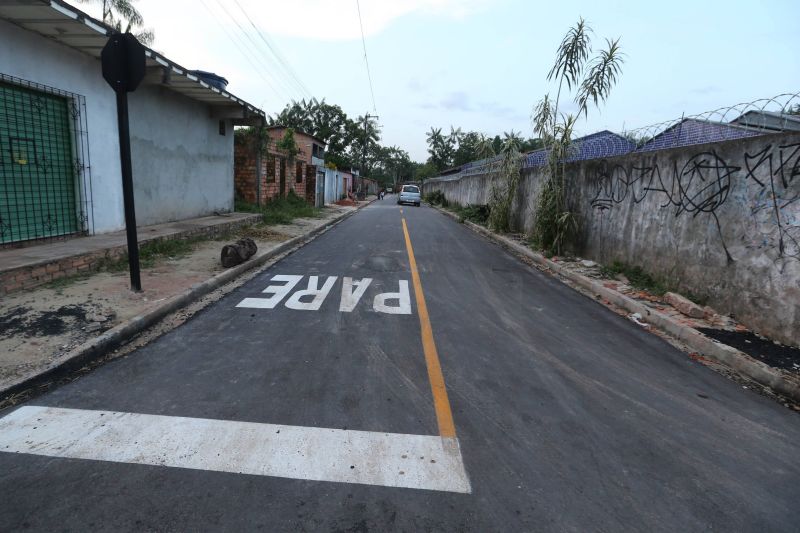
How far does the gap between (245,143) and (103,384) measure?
14632 millimetres

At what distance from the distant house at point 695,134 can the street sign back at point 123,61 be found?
7347 mm

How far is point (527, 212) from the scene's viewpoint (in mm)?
14273

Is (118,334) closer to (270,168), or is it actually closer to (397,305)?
(397,305)

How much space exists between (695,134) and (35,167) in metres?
10.7

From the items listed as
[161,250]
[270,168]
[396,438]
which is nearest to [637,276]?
[396,438]

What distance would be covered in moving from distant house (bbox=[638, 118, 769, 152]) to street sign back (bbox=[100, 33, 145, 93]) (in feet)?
24.1

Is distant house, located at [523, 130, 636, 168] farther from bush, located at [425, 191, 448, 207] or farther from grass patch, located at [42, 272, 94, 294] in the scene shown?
bush, located at [425, 191, 448, 207]

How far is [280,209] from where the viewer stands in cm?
1830

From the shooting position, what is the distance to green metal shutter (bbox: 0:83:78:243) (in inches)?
269

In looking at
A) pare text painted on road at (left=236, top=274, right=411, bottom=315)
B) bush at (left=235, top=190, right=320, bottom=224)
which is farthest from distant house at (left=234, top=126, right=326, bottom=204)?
pare text painted on road at (left=236, top=274, right=411, bottom=315)

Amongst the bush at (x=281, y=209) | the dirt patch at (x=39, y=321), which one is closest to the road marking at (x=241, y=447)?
the dirt patch at (x=39, y=321)

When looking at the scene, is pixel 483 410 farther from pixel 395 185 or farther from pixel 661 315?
pixel 395 185

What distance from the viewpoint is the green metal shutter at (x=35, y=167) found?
22.4 ft

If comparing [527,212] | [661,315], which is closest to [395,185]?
[527,212]
